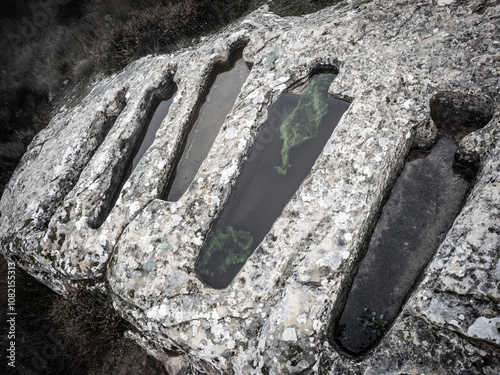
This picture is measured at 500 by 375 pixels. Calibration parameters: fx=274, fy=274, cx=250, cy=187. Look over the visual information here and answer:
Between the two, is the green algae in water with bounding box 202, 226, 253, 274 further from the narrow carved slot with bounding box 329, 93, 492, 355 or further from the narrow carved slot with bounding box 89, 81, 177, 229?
the narrow carved slot with bounding box 89, 81, 177, 229

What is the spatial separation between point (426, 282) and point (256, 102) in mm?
3297

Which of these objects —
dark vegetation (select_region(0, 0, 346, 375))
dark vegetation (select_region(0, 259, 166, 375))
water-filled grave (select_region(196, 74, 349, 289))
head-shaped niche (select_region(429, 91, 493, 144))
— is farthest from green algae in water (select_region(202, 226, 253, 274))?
head-shaped niche (select_region(429, 91, 493, 144))

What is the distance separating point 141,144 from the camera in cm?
558

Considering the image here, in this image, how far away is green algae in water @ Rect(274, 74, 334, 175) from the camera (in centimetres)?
416

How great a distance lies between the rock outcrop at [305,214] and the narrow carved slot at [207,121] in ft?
0.67

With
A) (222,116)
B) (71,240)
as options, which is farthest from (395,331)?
(71,240)

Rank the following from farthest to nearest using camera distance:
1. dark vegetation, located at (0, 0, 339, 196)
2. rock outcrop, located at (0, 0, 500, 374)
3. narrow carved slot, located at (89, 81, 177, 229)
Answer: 1. dark vegetation, located at (0, 0, 339, 196)
2. narrow carved slot, located at (89, 81, 177, 229)
3. rock outcrop, located at (0, 0, 500, 374)

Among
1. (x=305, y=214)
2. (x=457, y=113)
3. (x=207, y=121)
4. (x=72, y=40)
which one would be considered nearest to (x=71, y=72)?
(x=72, y=40)

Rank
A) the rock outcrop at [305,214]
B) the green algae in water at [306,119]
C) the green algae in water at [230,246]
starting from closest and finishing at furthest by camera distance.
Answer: the rock outcrop at [305,214] < the green algae in water at [230,246] < the green algae in water at [306,119]

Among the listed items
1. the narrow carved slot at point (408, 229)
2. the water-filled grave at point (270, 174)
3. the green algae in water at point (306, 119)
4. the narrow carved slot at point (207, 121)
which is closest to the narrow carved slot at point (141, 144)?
the narrow carved slot at point (207, 121)

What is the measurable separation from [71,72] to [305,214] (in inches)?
490

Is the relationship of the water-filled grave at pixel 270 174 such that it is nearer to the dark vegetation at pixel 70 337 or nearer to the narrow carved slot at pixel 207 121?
the narrow carved slot at pixel 207 121

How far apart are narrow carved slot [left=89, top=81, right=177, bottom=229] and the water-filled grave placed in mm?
2265

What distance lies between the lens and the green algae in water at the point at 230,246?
365 cm
